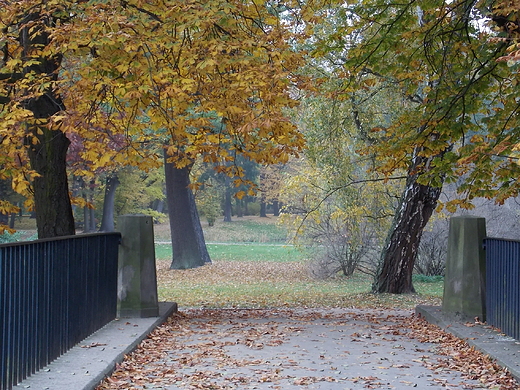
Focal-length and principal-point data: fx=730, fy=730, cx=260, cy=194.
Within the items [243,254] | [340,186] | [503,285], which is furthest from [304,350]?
[243,254]

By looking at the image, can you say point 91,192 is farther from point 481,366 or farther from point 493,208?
point 481,366

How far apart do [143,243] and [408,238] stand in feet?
29.1

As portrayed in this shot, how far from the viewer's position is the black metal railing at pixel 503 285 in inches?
391

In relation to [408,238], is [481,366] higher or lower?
lower

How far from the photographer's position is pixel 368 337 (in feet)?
36.9

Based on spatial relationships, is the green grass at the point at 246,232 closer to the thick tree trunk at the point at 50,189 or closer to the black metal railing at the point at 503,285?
the thick tree trunk at the point at 50,189

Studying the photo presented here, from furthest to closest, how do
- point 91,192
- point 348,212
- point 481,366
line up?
point 91,192, point 348,212, point 481,366

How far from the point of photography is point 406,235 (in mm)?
19031

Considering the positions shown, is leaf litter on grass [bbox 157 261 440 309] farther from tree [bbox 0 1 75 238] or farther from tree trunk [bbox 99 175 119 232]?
tree trunk [bbox 99 175 119 232]

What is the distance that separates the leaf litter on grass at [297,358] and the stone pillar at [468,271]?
65cm

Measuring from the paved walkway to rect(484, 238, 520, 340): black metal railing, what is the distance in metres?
0.29

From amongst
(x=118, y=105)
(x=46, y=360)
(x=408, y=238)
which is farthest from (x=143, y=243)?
(x=408, y=238)

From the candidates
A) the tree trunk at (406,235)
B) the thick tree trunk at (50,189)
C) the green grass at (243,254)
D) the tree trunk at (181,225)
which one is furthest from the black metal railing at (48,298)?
the green grass at (243,254)

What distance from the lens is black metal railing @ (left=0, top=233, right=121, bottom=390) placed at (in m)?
6.84
